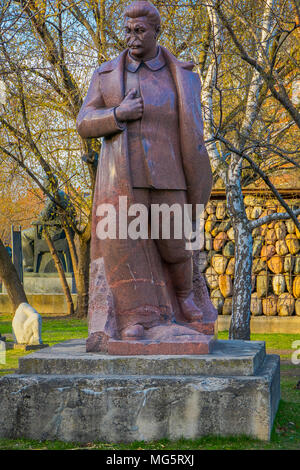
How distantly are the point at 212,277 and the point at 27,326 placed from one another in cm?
528

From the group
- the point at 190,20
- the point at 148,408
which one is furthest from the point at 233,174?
the point at 148,408

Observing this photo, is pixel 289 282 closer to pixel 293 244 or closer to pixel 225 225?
pixel 293 244

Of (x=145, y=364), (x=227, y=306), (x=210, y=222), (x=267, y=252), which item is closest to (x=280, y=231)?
(x=267, y=252)

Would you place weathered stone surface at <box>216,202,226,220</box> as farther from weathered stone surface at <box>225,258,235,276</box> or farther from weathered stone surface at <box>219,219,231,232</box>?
weathered stone surface at <box>225,258,235,276</box>

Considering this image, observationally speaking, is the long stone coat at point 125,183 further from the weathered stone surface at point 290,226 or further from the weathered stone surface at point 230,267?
the weathered stone surface at point 230,267

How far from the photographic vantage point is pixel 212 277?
1567 cm

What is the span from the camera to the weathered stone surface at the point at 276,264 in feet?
49.7

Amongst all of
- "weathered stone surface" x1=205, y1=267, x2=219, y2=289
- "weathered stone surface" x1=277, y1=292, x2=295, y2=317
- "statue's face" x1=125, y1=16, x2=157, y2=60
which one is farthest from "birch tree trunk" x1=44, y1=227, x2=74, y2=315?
"statue's face" x1=125, y1=16, x2=157, y2=60

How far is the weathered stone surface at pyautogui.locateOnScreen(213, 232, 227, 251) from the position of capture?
15680 millimetres

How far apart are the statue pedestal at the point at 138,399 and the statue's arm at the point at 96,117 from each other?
1788mm

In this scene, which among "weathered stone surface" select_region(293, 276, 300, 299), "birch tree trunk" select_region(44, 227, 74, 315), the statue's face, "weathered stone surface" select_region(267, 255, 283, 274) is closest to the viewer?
the statue's face

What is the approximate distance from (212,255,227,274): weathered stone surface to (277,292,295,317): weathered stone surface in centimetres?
151

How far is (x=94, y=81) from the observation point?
220 inches

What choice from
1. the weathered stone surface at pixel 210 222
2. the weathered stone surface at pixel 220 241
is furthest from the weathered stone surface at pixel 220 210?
the weathered stone surface at pixel 220 241
